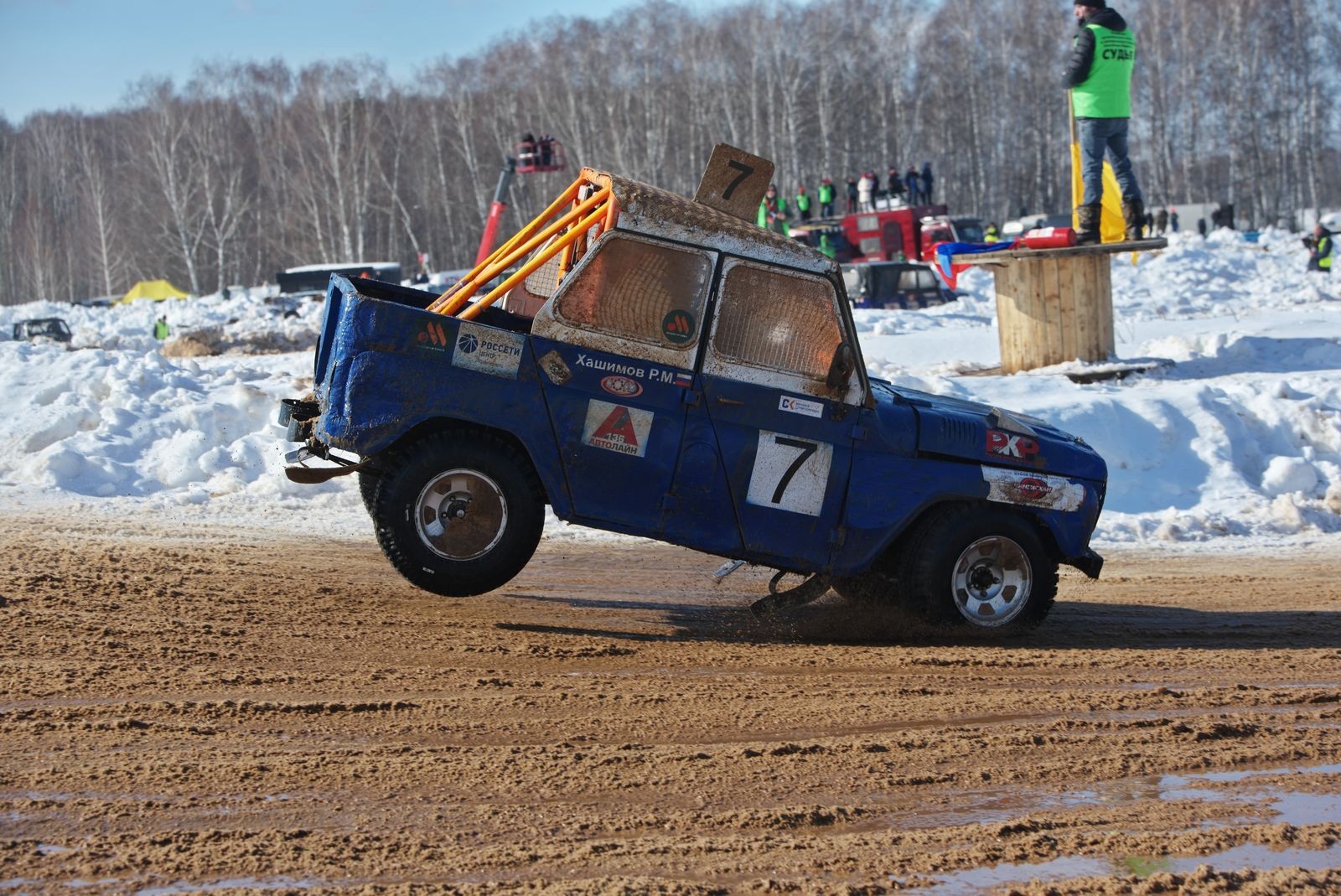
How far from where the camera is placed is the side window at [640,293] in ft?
21.6

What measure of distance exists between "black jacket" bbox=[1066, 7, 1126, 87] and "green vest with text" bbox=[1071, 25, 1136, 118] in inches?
1.5

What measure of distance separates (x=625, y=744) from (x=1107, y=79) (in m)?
10.4

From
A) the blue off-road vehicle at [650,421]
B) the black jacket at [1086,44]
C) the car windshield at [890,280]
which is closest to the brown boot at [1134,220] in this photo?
→ the black jacket at [1086,44]

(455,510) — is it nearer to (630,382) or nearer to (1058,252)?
(630,382)

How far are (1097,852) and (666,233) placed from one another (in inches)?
141

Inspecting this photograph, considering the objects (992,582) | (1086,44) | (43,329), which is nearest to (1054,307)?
(1086,44)

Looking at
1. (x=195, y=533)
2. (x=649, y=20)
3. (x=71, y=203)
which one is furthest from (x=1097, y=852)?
(x=71, y=203)

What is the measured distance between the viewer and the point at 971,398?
12438 millimetres

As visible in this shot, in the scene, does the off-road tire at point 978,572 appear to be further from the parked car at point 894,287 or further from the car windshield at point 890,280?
the car windshield at point 890,280

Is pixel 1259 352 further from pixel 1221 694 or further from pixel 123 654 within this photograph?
pixel 123 654

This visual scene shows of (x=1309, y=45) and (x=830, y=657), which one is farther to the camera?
(x=1309, y=45)

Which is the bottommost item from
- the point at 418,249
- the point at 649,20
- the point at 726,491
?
the point at 726,491

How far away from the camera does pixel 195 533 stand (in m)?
9.44

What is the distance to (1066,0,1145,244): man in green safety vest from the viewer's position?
12961 millimetres
